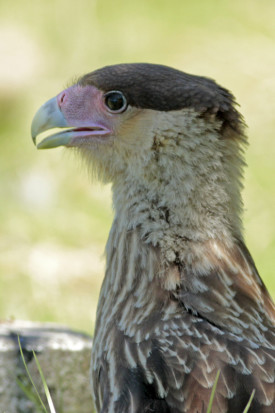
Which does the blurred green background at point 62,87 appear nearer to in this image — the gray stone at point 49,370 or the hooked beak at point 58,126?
the gray stone at point 49,370

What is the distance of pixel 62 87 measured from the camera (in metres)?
9.23

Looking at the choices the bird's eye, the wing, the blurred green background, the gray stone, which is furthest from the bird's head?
the blurred green background

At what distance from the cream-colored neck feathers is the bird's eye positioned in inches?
7.2

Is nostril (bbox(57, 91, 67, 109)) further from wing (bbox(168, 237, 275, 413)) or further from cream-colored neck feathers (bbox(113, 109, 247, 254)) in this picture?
wing (bbox(168, 237, 275, 413))

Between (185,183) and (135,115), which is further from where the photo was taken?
(135,115)

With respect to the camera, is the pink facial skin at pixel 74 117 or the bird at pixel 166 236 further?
the pink facial skin at pixel 74 117

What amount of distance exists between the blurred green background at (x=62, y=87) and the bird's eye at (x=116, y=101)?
1.58m

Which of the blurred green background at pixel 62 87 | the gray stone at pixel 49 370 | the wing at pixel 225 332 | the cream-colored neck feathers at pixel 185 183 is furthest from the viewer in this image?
the blurred green background at pixel 62 87

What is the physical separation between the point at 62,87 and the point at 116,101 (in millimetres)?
6025

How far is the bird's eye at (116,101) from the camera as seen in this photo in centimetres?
330

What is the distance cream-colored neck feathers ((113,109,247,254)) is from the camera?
309cm

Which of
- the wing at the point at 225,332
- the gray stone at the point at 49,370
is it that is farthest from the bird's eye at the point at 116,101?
the gray stone at the point at 49,370

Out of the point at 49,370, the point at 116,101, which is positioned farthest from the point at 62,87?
the point at 116,101

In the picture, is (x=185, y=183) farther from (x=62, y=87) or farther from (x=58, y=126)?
(x=62, y=87)
